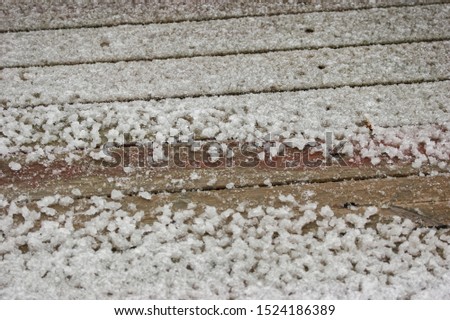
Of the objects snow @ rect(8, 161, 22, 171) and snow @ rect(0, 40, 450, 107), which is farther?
snow @ rect(0, 40, 450, 107)

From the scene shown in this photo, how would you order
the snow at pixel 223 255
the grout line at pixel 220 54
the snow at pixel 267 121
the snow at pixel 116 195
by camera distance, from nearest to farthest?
the snow at pixel 223 255
the snow at pixel 116 195
the snow at pixel 267 121
the grout line at pixel 220 54

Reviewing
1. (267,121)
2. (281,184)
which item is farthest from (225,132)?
(281,184)

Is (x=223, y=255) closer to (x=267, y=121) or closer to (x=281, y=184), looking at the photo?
(x=281, y=184)

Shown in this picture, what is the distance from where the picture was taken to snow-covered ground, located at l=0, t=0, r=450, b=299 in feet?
3.66

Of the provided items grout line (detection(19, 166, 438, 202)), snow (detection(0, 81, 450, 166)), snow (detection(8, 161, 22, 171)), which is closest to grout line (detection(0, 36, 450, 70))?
snow (detection(0, 81, 450, 166))

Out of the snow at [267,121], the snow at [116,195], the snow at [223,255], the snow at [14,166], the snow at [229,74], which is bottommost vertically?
the snow at [223,255]

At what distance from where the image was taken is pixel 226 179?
132cm

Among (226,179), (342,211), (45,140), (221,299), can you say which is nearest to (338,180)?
(342,211)

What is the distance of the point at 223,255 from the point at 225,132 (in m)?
0.43

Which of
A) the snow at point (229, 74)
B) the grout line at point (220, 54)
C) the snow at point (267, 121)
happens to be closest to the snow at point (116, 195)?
the snow at point (267, 121)

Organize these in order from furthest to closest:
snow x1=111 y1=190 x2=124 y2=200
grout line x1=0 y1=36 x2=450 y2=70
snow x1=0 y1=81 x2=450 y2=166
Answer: grout line x1=0 y1=36 x2=450 y2=70
snow x1=0 y1=81 x2=450 y2=166
snow x1=111 y1=190 x2=124 y2=200

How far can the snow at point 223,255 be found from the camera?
42.9 inches

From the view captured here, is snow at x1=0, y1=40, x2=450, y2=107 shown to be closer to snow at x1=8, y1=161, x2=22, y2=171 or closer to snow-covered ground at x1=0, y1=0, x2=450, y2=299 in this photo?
snow-covered ground at x1=0, y1=0, x2=450, y2=299

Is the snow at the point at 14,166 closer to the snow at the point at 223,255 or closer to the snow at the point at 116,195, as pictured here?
the snow at the point at 223,255
